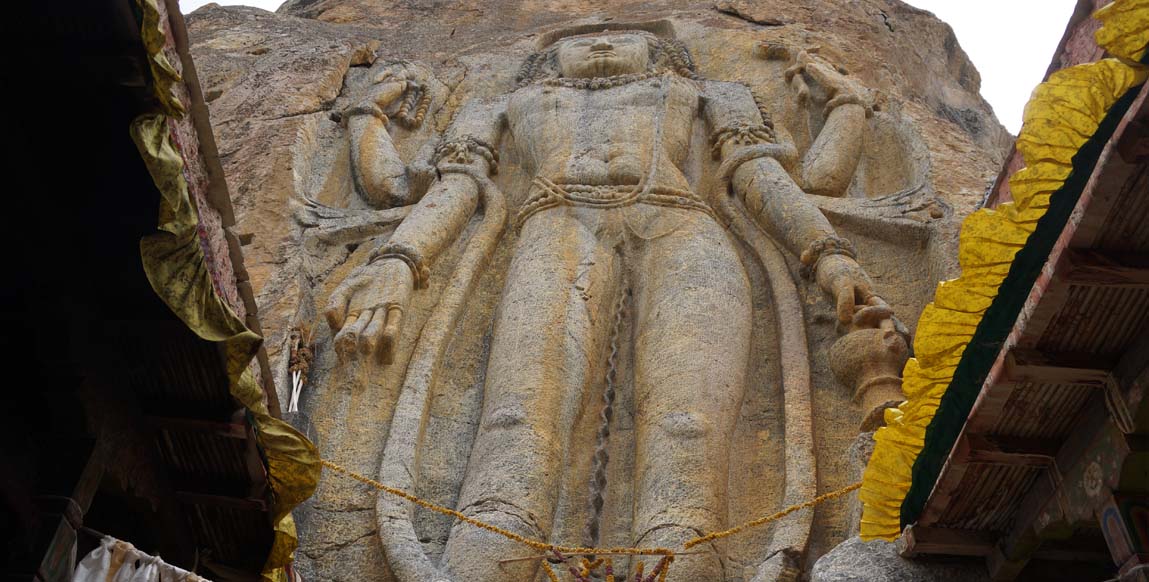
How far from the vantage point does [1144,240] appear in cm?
338

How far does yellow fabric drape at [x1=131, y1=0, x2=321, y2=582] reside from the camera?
3.53 metres

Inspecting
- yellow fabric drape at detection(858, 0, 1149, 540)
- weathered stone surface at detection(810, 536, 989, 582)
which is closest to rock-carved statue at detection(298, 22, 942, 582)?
weathered stone surface at detection(810, 536, 989, 582)

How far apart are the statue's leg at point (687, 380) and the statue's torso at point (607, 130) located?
2.37ft

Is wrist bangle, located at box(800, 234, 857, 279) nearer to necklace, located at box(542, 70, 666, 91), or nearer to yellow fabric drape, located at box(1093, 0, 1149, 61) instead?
necklace, located at box(542, 70, 666, 91)

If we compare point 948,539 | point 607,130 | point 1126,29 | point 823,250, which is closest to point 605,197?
point 607,130

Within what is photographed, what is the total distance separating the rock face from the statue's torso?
0.07ft

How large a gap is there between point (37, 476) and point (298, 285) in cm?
340

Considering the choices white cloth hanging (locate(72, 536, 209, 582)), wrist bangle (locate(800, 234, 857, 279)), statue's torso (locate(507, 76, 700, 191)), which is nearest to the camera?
white cloth hanging (locate(72, 536, 209, 582))

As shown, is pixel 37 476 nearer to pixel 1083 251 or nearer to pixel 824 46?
pixel 1083 251

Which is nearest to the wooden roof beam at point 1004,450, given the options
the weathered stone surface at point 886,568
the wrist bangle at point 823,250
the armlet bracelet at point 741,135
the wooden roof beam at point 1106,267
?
the weathered stone surface at point 886,568

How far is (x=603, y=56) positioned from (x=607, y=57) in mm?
36

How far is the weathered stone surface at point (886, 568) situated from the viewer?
14.6 ft

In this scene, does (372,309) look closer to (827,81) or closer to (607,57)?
(607,57)

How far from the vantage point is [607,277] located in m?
7.45
